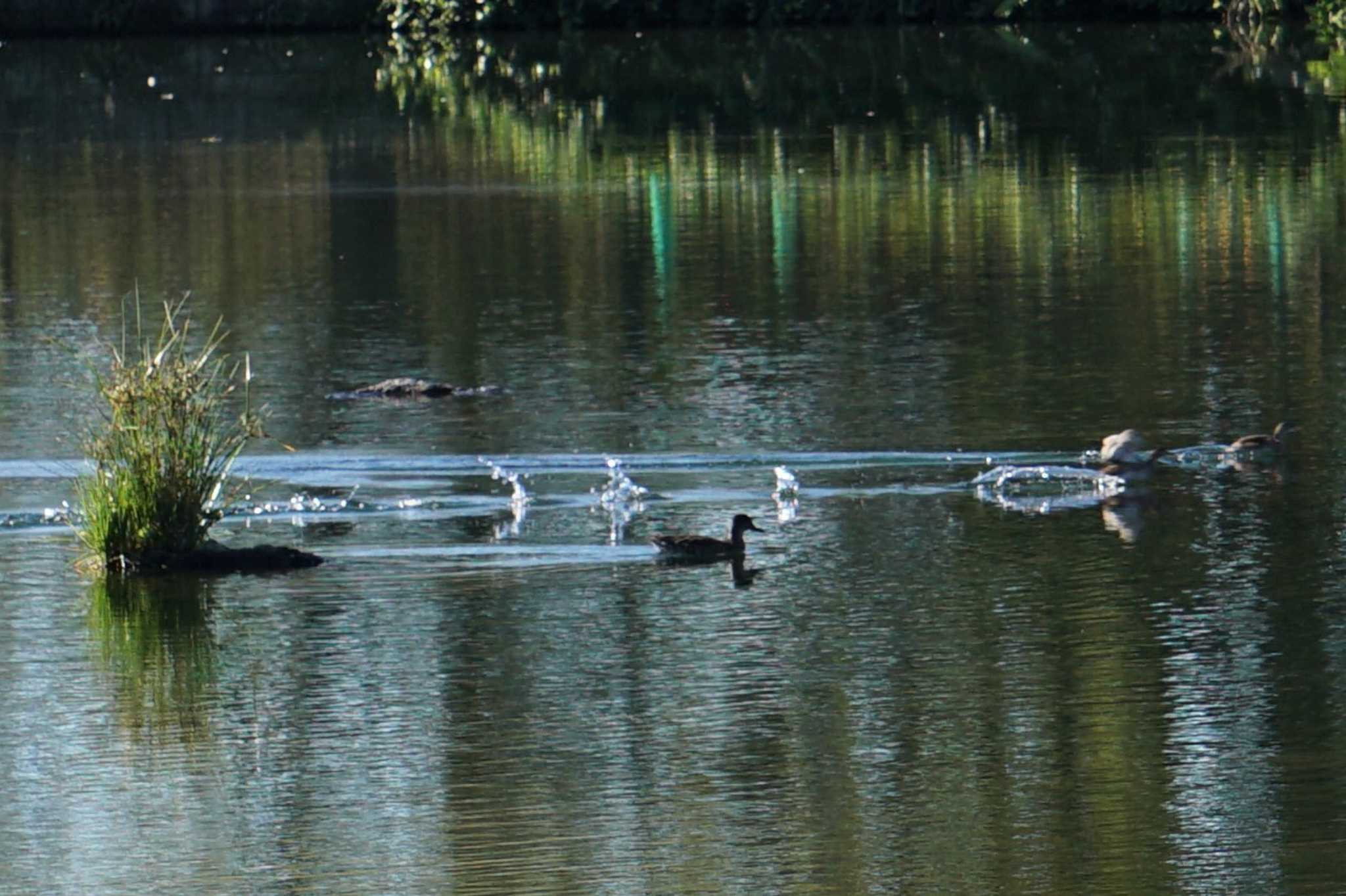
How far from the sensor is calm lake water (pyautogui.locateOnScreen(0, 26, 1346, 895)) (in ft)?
28.2

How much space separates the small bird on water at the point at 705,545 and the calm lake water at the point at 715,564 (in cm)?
10

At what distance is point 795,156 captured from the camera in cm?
2909

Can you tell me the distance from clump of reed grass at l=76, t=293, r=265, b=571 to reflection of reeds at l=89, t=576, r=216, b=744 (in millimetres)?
179

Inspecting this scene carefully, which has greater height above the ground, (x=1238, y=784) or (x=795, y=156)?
(x=795, y=156)

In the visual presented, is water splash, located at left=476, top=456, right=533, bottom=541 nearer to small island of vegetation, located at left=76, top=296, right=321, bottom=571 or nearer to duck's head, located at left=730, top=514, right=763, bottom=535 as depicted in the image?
small island of vegetation, located at left=76, top=296, right=321, bottom=571

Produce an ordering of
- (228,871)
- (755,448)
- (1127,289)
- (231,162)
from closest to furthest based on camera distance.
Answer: (228,871) < (755,448) < (1127,289) < (231,162)

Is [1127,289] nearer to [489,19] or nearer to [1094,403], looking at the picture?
[1094,403]

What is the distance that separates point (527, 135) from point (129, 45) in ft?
73.2

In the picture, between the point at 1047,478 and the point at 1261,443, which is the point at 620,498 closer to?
the point at 1047,478

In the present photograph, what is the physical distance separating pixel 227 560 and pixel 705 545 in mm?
1978

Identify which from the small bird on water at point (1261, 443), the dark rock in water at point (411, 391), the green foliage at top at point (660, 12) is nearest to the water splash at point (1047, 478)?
the small bird on water at point (1261, 443)

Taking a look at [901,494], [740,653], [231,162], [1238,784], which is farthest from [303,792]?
[231,162]

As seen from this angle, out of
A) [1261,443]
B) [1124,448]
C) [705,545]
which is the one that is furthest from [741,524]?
[1261,443]

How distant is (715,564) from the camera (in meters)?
12.0
